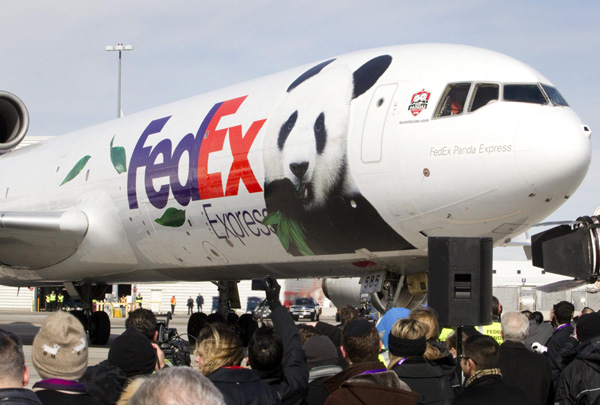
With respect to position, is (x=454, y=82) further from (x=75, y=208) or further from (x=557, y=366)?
(x=75, y=208)

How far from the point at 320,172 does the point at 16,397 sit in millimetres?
8195

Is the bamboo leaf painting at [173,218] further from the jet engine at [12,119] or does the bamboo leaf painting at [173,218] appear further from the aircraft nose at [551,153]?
the jet engine at [12,119]

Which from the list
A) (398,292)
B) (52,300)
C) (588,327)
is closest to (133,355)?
(588,327)

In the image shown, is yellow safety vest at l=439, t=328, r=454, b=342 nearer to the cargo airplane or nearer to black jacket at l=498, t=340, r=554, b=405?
the cargo airplane

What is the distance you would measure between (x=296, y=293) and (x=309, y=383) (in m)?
18.1

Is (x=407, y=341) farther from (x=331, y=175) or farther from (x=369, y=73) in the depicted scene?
(x=369, y=73)

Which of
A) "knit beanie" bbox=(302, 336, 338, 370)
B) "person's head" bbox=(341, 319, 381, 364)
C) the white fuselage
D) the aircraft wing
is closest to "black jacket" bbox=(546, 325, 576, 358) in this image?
the white fuselage

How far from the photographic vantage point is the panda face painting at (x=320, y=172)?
10961 mm

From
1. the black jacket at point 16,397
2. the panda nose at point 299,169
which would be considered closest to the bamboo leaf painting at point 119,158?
the panda nose at point 299,169

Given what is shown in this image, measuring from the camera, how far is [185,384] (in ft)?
7.98

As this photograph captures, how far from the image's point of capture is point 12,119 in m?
21.1

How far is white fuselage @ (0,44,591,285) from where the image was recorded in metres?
9.67

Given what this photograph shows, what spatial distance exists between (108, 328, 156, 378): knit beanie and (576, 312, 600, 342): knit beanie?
10.9 ft

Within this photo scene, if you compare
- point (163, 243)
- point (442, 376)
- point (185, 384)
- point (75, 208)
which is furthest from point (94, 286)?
point (185, 384)
